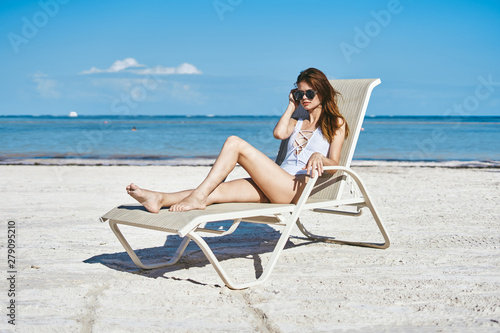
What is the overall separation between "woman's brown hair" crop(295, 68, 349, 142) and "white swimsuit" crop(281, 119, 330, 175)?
74 mm

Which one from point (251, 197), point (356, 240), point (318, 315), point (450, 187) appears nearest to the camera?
point (318, 315)

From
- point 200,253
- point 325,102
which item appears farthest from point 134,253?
point 325,102

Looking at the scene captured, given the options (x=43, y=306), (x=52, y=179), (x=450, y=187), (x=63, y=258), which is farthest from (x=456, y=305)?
(x=52, y=179)

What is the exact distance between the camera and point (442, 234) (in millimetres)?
5246

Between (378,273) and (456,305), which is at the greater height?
(456,305)

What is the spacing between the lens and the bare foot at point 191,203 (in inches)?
143

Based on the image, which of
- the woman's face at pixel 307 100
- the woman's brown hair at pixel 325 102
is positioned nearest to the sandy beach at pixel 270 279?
the woman's brown hair at pixel 325 102

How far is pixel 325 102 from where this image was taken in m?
4.50

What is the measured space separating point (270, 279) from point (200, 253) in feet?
3.48

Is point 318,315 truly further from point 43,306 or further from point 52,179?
point 52,179

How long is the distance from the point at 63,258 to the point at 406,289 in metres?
2.62

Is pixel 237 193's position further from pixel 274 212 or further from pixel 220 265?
pixel 220 265

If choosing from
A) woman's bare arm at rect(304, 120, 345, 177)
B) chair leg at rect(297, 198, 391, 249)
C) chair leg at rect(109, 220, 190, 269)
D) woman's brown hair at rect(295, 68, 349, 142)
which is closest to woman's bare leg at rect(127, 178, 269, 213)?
chair leg at rect(109, 220, 190, 269)

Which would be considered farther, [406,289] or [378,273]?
[378,273]
